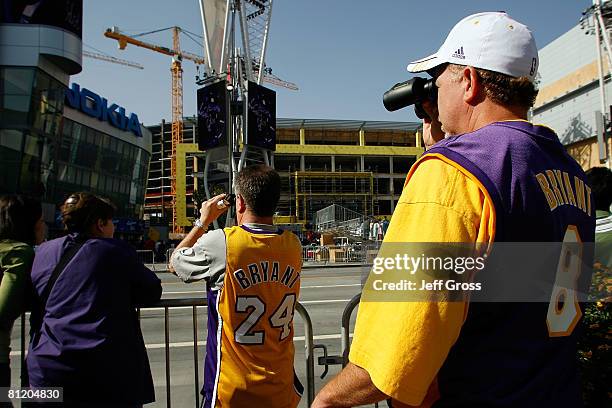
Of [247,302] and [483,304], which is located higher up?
[483,304]

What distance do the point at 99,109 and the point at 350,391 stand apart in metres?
47.1

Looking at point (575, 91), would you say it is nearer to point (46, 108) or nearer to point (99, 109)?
point (46, 108)

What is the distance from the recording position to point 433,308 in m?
1.14

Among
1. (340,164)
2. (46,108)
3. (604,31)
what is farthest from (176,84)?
(604,31)

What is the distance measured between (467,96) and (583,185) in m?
0.47

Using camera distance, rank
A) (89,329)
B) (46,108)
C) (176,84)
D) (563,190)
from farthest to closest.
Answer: (176,84) → (46,108) → (89,329) → (563,190)

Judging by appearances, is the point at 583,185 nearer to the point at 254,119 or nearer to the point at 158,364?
the point at 158,364

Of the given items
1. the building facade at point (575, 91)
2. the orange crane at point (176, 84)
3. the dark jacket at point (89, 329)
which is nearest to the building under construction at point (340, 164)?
the orange crane at point (176, 84)

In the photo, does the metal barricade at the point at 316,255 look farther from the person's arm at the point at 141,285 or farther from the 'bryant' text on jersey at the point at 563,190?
the 'bryant' text on jersey at the point at 563,190

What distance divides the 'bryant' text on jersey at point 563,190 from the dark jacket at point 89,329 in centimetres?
220

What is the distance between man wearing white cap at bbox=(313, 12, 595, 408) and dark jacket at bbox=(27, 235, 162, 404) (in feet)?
5.67

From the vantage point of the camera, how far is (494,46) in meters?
1.38

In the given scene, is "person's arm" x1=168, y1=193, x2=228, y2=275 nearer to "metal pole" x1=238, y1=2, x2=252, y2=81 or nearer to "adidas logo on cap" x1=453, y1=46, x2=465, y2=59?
"adidas logo on cap" x1=453, y1=46, x2=465, y2=59

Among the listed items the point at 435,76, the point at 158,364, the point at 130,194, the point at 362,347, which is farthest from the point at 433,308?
the point at 130,194
